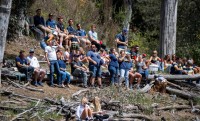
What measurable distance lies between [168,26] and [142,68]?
182 inches

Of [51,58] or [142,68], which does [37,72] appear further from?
[142,68]

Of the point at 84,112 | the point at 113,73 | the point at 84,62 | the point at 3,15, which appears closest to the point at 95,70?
the point at 84,62

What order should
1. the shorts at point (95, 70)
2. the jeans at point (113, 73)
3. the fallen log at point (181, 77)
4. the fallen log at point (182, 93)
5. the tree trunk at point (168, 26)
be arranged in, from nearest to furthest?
the shorts at point (95, 70), the jeans at point (113, 73), the fallen log at point (182, 93), the fallen log at point (181, 77), the tree trunk at point (168, 26)

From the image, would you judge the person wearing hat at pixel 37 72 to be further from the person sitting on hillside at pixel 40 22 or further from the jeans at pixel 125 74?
the person sitting on hillside at pixel 40 22

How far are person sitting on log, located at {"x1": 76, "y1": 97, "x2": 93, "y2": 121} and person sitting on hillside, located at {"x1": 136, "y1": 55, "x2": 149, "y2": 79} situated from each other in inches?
220

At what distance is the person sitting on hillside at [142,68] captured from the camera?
18.5 m

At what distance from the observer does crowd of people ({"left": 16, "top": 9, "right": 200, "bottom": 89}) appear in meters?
16.4

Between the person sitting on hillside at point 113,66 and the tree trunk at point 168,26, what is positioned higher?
the tree trunk at point 168,26

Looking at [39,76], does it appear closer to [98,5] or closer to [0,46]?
[0,46]

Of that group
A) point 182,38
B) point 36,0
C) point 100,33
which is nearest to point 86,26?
point 100,33

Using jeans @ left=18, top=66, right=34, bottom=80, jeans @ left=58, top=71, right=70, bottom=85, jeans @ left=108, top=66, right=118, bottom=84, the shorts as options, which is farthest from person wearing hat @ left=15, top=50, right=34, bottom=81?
jeans @ left=108, top=66, right=118, bottom=84

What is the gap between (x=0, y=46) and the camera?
15.0 metres

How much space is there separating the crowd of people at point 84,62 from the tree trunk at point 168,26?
1274 mm

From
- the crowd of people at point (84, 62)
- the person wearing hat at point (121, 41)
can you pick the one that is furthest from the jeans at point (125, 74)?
the person wearing hat at point (121, 41)
